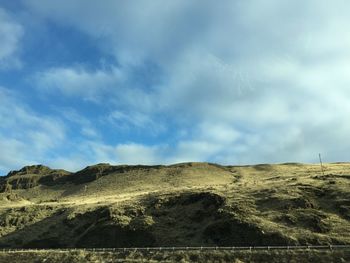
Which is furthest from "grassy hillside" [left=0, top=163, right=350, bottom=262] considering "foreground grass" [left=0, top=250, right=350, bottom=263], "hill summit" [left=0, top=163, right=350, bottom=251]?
"foreground grass" [left=0, top=250, right=350, bottom=263]

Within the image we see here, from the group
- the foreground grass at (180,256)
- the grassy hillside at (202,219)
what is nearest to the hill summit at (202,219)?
the grassy hillside at (202,219)

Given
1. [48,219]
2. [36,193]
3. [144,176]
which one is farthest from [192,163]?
[48,219]

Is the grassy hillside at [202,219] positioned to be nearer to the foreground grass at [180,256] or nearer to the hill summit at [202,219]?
the hill summit at [202,219]

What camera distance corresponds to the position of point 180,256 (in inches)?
2082

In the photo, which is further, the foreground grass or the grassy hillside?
the grassy hillside

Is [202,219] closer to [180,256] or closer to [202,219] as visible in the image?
[202,219]

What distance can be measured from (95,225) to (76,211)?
12627 millimetres

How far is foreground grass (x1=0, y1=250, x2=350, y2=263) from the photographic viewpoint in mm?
47672

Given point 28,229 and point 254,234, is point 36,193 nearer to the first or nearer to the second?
point 28,229

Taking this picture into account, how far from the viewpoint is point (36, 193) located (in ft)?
545

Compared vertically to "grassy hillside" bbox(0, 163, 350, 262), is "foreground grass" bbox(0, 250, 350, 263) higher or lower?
lower

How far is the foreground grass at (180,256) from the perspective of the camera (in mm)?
47672

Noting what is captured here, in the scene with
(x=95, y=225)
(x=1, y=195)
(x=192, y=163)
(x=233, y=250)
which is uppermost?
(x=192, y=163)

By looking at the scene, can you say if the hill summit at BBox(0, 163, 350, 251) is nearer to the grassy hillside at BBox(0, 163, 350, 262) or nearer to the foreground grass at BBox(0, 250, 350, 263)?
the grassy hillside at BBox(0, 163, 350, 262)
